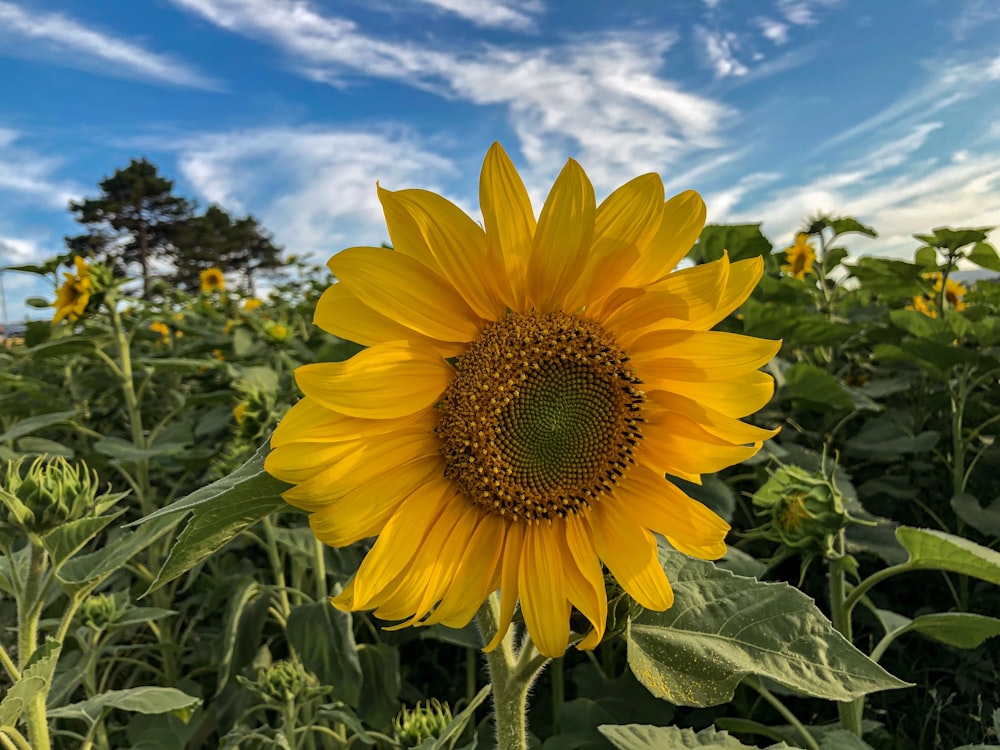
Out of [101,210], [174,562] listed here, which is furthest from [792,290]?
[101,210]

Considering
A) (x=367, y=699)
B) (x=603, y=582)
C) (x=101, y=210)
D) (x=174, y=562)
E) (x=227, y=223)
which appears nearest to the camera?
(x=174, y=562)

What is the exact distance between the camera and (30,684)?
1.17 metres

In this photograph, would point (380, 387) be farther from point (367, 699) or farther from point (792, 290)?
point (792, 290)

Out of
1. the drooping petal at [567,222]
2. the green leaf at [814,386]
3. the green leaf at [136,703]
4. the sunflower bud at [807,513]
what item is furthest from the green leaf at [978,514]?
the green leaf at [136,703]

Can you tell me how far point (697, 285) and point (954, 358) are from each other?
2262mm

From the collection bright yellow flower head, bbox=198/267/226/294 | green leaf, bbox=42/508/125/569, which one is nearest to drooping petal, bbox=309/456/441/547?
green leaf, bbox=42/508/125/569

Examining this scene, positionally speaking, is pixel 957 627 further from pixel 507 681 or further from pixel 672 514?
pixel 507 681

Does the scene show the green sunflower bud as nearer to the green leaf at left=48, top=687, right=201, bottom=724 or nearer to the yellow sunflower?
the green leaf at left=48, top=687, right=201, bottom=724

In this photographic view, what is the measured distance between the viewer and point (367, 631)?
269 centimetres

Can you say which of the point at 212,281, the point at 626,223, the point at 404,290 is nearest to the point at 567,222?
the point at 626,223

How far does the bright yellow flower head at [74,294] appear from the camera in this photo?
3223 millimetres

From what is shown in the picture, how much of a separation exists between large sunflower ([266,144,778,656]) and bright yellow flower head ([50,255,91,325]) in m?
2.82

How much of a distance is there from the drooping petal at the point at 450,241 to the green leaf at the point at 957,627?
1040 millimetres

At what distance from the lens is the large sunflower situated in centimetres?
93
